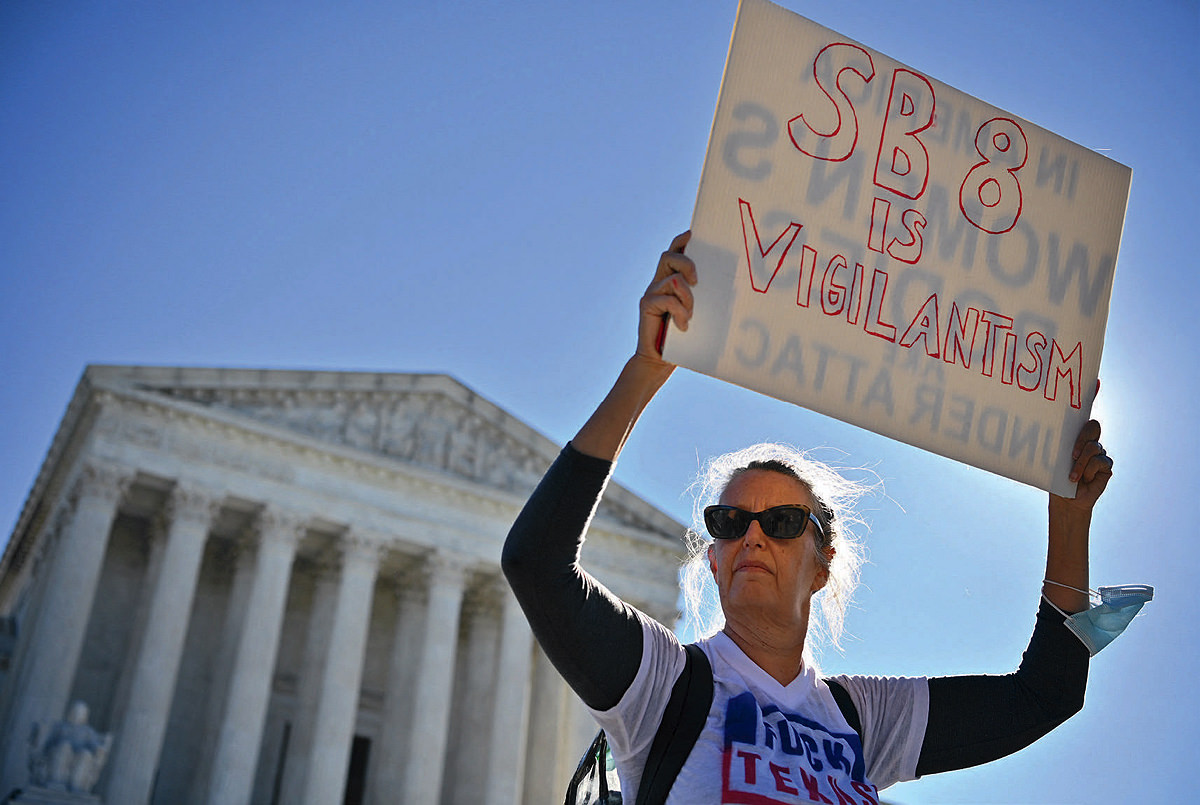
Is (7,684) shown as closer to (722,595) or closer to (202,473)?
(202,473)

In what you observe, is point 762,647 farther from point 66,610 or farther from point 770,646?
point 66,610

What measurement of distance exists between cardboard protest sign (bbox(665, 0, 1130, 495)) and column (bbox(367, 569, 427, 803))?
2971cm

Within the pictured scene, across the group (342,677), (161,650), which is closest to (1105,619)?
(161,650)

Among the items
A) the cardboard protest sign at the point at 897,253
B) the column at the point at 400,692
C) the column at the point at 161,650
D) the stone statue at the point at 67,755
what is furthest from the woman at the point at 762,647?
the column at the point at 400,692

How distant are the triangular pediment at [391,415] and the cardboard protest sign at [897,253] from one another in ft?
98.3

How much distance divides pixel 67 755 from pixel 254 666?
5.90m

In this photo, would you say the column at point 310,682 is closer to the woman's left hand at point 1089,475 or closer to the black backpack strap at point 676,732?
the woman's left hand at point 1089,475

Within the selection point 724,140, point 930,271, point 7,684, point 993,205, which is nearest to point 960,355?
point 930,271

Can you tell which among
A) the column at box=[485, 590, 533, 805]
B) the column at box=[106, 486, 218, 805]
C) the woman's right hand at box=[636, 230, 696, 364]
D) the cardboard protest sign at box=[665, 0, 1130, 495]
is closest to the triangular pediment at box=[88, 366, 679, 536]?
the column at box=[106, 486, 218, 805]

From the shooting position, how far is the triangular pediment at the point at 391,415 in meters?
32.1

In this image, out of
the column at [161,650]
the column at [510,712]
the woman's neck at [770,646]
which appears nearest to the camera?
the woman's neck at [770,646]

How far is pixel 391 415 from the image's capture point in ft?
115


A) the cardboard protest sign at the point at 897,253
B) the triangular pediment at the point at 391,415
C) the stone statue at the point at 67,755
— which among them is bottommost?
the stone statue at the point at 67,755

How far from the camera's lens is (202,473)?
31.5 metres
